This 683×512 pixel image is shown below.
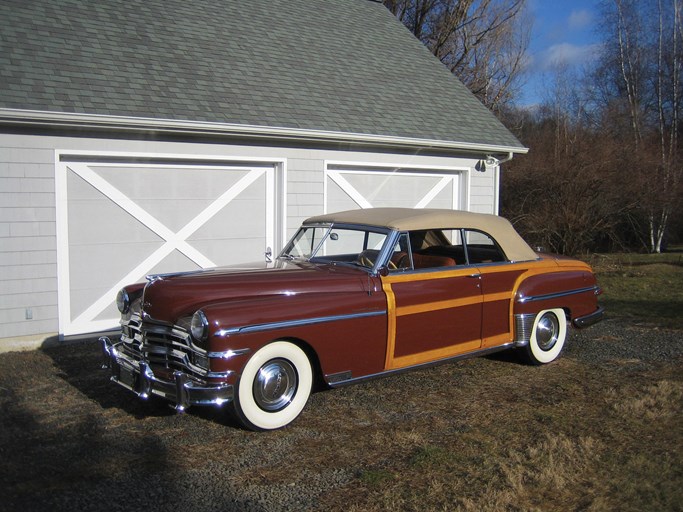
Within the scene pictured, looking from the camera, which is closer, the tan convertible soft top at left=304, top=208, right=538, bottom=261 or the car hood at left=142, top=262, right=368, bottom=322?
the car hood at left=142, top=262, right=368, bottom=322

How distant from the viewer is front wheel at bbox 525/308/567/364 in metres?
6.45

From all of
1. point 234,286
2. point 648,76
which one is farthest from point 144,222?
point 648,76

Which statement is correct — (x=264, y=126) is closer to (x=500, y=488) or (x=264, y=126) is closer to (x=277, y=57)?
(x=277, y=57)

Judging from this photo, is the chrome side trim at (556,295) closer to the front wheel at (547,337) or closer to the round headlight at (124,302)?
the front wheel at (547,337)

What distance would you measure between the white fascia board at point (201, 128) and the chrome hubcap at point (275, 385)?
4185 millimetres

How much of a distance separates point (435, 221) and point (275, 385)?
2.21 meters

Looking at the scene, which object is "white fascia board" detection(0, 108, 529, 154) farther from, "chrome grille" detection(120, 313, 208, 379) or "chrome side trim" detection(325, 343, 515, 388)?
"chrome side trim" detection(325, 343, 515, 388)

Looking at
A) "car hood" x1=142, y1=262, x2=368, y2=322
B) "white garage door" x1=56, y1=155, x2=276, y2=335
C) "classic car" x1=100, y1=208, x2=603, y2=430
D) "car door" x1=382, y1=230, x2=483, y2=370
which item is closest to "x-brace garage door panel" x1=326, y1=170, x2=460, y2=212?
"white garage door" x1=56, y1=155, x2=276, y2=335

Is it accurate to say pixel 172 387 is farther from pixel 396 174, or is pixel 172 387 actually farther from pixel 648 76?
pixel 648 76

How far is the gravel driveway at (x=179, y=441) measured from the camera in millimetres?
3727

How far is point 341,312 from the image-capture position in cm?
497

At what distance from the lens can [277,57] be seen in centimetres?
1026

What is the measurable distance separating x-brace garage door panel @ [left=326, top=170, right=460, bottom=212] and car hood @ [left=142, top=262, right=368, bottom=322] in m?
4.28

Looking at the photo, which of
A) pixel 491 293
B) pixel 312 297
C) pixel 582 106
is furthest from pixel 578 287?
pixel 582 106
